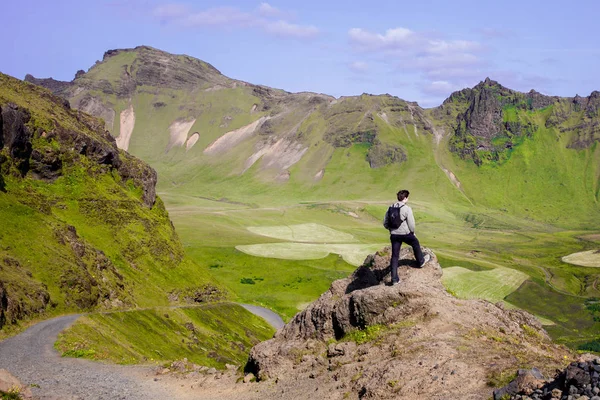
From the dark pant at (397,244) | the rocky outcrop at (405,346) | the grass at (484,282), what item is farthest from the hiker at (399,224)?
the grass at (484,282)

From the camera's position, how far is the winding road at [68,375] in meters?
27.3

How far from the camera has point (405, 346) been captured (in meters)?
21.7

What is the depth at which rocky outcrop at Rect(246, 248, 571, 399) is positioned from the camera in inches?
735

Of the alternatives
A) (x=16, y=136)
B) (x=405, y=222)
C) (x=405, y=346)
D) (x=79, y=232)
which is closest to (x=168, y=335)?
(x=79, y=232)

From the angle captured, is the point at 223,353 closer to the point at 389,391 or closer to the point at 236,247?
the point at 389,391

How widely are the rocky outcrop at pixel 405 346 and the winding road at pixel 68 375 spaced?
640 cm

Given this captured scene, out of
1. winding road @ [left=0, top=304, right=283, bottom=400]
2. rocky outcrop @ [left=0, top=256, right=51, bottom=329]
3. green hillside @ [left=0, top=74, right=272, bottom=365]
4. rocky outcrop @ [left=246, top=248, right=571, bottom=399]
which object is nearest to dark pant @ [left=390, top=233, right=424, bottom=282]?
rocky outcrop @ [left=246, top=248, right=571, bottom=399]

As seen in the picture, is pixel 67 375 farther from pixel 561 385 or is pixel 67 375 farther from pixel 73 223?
pixel 73 223

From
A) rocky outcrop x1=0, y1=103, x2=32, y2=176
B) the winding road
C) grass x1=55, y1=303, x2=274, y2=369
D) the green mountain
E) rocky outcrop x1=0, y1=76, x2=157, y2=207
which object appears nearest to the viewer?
the winding road

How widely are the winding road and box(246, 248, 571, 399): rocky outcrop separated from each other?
640cm

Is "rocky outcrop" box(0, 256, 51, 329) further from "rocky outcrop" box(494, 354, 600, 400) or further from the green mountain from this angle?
"rocky outcrop" box(494, 354, 600, 400)

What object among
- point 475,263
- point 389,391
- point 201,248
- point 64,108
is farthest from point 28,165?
point 475,263

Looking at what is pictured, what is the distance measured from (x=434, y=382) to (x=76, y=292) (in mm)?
49753

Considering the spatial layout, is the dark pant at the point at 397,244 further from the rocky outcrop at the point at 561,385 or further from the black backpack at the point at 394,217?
the rocky outcrop at the point at 561,385
